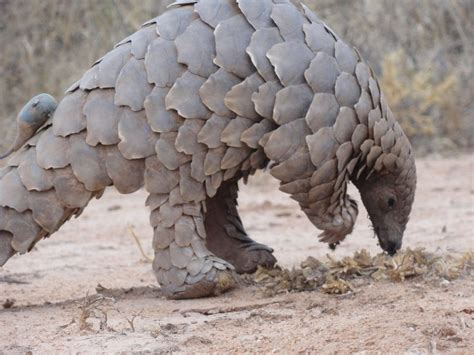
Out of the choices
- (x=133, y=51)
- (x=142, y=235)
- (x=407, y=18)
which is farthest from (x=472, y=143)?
(x=133, y=51)

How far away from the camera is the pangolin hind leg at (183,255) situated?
16.0 feet

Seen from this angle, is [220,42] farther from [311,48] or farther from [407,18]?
[407,18]

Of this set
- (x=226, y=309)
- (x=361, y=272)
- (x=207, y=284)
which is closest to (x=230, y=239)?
(x=207, y=284)

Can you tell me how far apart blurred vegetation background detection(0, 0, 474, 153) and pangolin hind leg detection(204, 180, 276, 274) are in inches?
211

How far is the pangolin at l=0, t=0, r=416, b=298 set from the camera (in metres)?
4.73

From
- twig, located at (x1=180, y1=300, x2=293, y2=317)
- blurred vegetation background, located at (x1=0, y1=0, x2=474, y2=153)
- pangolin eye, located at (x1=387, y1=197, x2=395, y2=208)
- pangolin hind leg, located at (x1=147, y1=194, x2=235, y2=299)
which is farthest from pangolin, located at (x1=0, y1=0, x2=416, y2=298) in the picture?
blurred vegetation background, located at (x1=0, y1=0, x2=474, y2=153)

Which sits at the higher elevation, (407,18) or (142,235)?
(407,18)

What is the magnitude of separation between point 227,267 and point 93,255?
2266 mm

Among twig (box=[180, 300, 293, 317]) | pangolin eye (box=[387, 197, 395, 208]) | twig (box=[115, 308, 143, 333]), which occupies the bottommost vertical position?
twig (box=[180, 300, 293, 317])

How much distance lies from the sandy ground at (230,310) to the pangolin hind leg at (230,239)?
0.46 meters

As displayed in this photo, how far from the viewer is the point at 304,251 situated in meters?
6.94

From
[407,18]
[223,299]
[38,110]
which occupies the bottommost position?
[223,299]

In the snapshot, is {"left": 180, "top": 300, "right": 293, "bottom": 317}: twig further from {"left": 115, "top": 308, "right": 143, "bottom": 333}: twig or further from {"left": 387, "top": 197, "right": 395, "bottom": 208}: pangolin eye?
{"left": 387, "top": 197, "right": 395, "bottom": 208}: pangolin eye

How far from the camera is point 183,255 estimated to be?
493 cm
